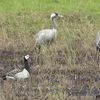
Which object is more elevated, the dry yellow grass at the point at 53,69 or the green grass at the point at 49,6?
the green grass at the point at 49,6

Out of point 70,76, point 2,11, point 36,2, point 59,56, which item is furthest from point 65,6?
point 70,76

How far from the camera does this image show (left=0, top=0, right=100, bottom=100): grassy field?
421cm

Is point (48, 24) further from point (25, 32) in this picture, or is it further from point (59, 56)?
point (59, 56)

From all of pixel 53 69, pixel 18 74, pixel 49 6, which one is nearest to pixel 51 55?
pixel 53 69

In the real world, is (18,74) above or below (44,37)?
below

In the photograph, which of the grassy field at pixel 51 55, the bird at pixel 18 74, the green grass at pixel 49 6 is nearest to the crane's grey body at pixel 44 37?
the grassy field at pixel 51 55

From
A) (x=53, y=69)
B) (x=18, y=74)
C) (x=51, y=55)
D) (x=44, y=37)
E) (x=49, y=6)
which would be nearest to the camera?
(x=18, y=74)

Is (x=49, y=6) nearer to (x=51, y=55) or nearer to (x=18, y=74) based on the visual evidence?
(x=51, y=55)

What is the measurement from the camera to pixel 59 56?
5941 millimetres

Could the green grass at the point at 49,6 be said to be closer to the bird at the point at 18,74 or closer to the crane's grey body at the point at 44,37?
the crane's grey body at the point at 44,37

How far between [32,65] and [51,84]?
4.33ft

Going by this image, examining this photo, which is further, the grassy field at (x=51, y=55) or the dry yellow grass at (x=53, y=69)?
the grassy field at (x=51, y=55)

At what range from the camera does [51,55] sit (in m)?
5.79

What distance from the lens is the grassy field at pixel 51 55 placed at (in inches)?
166
